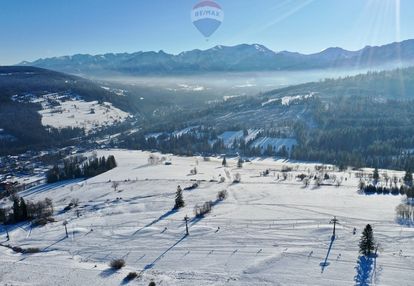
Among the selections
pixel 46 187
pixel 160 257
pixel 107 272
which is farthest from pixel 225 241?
pixel 46 187

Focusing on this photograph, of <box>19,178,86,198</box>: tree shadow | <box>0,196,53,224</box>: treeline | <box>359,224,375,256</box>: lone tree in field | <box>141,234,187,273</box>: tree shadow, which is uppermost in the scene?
<box>359,224,375,256</box>: lone tree in field

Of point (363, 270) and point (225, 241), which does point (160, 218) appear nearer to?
point (225, 241)

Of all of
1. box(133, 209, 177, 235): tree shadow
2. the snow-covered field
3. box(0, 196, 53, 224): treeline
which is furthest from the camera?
box(0, 196, 53, 224): treeline

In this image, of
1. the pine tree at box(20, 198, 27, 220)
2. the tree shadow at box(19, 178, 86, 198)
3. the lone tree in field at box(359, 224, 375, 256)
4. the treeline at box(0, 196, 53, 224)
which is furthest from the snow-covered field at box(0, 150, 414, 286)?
the tree shadow at box(19, 178, 86, 198)

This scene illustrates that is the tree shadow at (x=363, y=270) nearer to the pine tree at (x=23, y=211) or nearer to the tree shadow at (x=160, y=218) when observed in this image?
the tree shadow at (x=160, y=218)

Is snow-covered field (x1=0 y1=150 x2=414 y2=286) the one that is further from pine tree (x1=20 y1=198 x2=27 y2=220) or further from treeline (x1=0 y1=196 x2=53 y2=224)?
pine tree (x1=20 y1=198 x2=27 y2=220)

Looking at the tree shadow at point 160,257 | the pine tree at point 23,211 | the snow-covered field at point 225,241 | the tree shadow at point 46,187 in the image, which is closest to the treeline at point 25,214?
the pine tree at point 23,211
